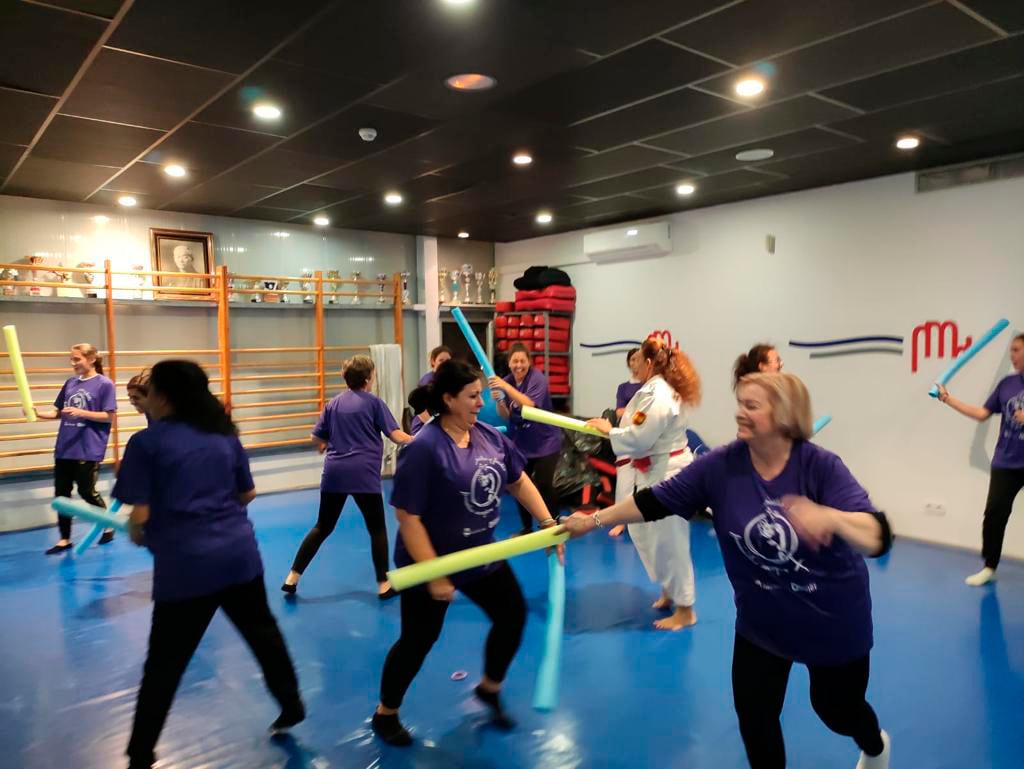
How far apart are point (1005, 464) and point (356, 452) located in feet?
12.0

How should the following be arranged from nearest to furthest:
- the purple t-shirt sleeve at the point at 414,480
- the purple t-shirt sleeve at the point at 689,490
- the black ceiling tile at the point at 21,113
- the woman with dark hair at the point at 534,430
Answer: the purple t-shirt sleeve at the point at 689,490 < the purple t-shirt sleeve at the point at 414,480 < the black ceiling tile at the point at 21,113 < the woman with dark hair at the point at 534,430

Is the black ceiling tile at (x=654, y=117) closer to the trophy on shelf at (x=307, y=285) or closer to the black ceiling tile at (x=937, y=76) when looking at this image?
the black ceiling tile at (x=937, y=76)

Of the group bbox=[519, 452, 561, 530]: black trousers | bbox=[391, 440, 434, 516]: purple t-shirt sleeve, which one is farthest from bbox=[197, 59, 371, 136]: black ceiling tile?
bbox=[519, 452, 561, 530]: black trousers

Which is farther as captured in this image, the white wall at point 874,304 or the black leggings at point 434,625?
the white wall at point 874,304

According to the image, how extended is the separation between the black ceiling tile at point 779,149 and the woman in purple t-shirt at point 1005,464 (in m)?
1.59

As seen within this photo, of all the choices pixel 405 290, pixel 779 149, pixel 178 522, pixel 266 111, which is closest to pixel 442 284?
pixel 405 290

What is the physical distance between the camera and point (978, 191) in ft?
15.9

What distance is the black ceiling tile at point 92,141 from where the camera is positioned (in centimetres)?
394

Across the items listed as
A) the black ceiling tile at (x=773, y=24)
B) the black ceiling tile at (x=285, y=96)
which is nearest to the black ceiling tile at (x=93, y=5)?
the black ceiling tile at (x=285, y=96)

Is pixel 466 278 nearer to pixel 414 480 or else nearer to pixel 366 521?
pixel 366 521

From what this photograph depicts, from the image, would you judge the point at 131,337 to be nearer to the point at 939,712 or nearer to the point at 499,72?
the point at 499,72

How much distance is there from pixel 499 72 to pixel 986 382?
3937 mm

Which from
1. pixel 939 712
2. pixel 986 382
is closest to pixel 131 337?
pixel 939 712

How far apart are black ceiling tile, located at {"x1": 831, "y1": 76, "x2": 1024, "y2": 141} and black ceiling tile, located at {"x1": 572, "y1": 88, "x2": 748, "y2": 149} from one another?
851mm
